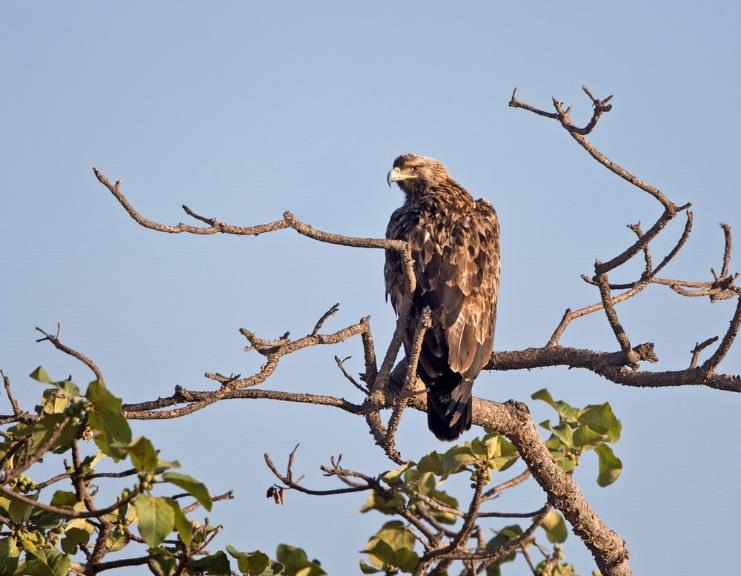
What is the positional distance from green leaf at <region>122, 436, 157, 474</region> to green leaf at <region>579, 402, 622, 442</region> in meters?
1.52

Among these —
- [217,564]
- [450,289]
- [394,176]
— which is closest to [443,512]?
[217,564]

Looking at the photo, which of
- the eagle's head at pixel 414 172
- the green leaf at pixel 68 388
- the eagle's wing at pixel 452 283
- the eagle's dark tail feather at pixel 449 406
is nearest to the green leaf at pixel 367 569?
the green leaf at pixel 68 388

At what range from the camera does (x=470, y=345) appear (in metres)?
5.94

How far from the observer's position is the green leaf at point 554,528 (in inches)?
142

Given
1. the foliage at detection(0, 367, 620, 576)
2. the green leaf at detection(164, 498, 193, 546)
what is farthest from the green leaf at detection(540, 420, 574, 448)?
the green leaf at detection(164, 498, 193, 546)

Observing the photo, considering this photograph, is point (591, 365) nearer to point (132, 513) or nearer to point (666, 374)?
point (666, 374)

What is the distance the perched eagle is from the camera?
224 inches

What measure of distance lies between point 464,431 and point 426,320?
118 centimetres

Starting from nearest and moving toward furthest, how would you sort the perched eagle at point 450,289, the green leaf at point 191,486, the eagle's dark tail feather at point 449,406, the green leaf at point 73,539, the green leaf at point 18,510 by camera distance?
the green leaf at point 191,486 → the green leaf at point 18,510 → the green leaf at point 73,539 → the eagle's dark tail feather at point 449,406 → the perched eagle at point 450,289

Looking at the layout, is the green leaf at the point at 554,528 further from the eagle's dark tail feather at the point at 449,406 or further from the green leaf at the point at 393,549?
the eagle's dark tail feather at the point at 449,406

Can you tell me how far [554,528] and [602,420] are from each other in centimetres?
40

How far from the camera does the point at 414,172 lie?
26.0 ft

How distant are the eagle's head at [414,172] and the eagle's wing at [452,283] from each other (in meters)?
0.93

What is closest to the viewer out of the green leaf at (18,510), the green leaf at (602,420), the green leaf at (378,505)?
the green leaf at (18,510)
